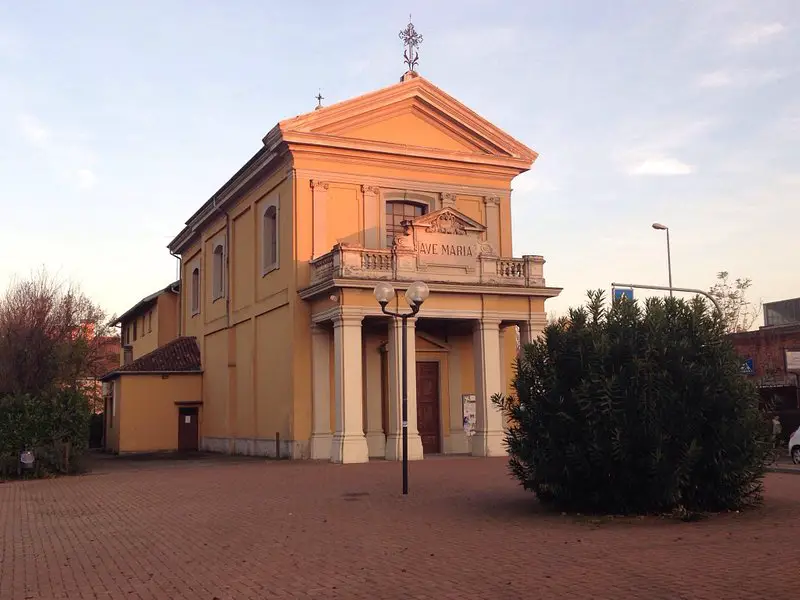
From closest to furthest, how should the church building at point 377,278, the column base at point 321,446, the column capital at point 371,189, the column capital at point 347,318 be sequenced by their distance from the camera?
the column capital at point 347,318, the church building at point 377,278, the column base at point 321,446, the column capital at point 371,189

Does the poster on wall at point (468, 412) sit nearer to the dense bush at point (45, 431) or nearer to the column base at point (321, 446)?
the column base at point (321, 446)

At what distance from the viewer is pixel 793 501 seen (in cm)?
1287

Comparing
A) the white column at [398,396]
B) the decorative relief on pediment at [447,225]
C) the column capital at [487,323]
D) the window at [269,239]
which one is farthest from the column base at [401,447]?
the window at [269,239]

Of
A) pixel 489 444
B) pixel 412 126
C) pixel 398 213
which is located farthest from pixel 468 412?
pixel 412 126

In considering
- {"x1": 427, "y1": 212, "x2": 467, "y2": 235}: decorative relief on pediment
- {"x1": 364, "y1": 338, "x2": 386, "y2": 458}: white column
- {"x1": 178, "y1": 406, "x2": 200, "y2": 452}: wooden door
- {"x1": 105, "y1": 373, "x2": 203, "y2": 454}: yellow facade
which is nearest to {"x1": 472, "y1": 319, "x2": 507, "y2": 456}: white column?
{"x1": 427, "y1": 212, "x2": 467, "y2": 235}: decorative relief on pediment

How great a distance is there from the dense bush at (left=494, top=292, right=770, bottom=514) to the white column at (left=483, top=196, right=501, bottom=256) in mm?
16050

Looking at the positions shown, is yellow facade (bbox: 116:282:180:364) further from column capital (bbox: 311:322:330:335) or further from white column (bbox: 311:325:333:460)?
white column (bbox: 311:325:333:460)

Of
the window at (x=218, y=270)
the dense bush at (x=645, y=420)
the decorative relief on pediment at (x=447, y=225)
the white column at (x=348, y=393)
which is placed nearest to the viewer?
the dense bush at (x=645, y=420)

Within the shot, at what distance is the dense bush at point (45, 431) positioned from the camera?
70.0 ft

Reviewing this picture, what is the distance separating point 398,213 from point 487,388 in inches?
272

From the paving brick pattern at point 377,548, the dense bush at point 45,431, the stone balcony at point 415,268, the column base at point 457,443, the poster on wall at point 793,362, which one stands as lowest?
the paving brick pattern at point 377,548

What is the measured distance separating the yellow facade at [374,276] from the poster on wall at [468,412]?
0.12m

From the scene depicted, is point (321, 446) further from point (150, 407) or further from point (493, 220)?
point (150, 407)

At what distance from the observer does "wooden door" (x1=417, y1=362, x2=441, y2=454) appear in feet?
88.8
